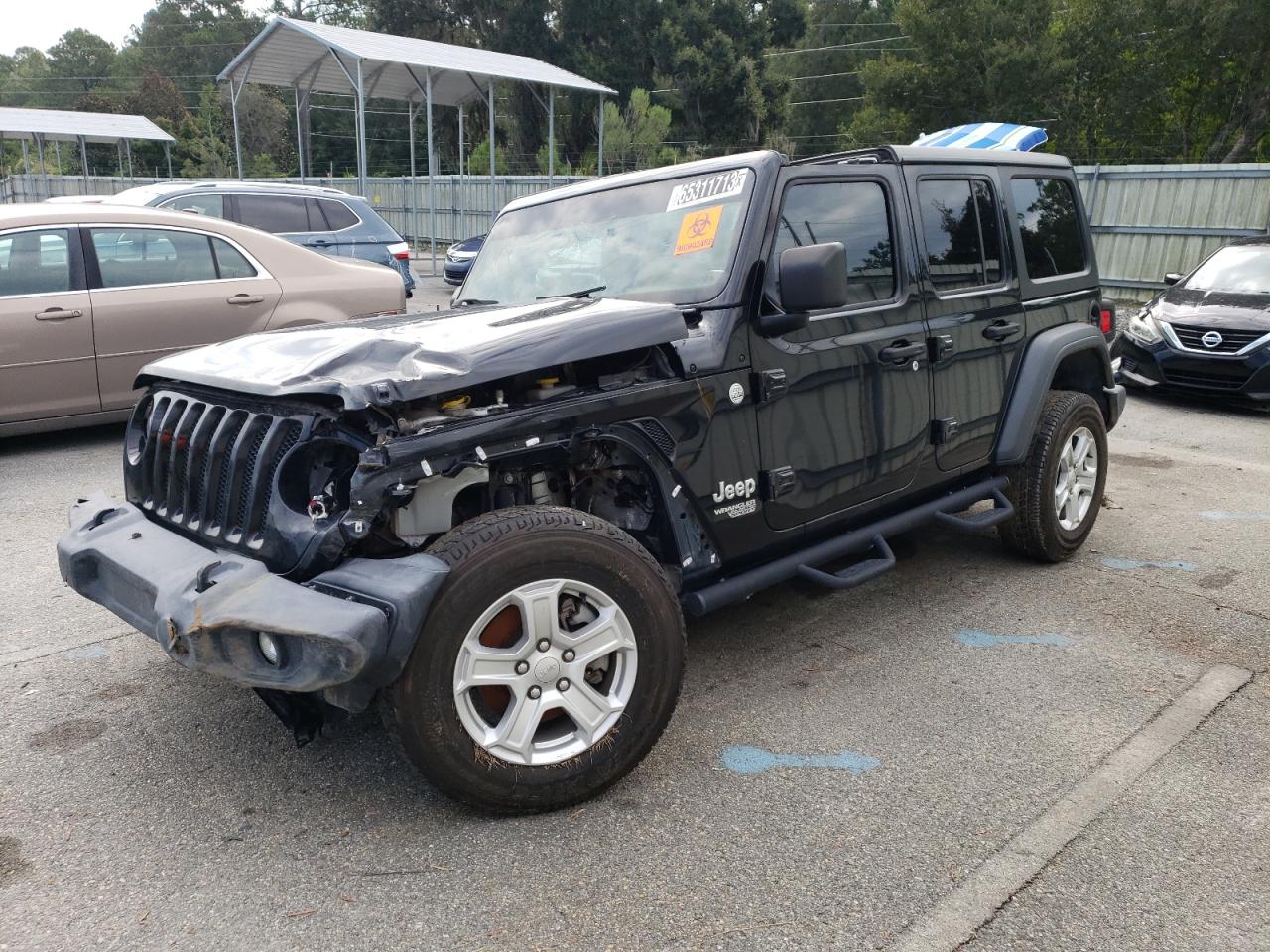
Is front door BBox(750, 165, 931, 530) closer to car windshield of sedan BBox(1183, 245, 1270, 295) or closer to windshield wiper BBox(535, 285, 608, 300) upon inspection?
windshield wiper BBox(535, 285, 608, 300)

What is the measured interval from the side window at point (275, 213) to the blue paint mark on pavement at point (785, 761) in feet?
30.2

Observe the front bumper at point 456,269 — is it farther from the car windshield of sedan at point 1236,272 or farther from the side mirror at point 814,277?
the side mirror at point 814,277

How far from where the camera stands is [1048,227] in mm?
4984

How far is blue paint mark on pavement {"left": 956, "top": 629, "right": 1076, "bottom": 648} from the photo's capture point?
4070 mm

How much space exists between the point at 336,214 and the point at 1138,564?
9096mm

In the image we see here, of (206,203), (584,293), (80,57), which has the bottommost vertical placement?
(584,293)

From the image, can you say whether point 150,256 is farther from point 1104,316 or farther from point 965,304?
point 1104,316

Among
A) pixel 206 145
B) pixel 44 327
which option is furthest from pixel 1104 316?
pixel 206 145

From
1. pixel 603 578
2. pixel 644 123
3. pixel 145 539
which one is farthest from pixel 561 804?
pixel 644 123

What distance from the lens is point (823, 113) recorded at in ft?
185

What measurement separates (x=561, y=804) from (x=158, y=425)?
1763 millimetres

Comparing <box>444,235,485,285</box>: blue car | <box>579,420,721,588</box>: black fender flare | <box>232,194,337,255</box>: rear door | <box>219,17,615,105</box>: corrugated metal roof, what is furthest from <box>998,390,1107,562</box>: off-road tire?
<box>219,17,615,105</box>: corrugated metal roof

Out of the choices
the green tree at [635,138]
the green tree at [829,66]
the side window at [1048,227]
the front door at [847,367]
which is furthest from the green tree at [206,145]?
the front door at [847,367]

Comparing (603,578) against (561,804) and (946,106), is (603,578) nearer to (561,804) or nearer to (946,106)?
(561,804)
